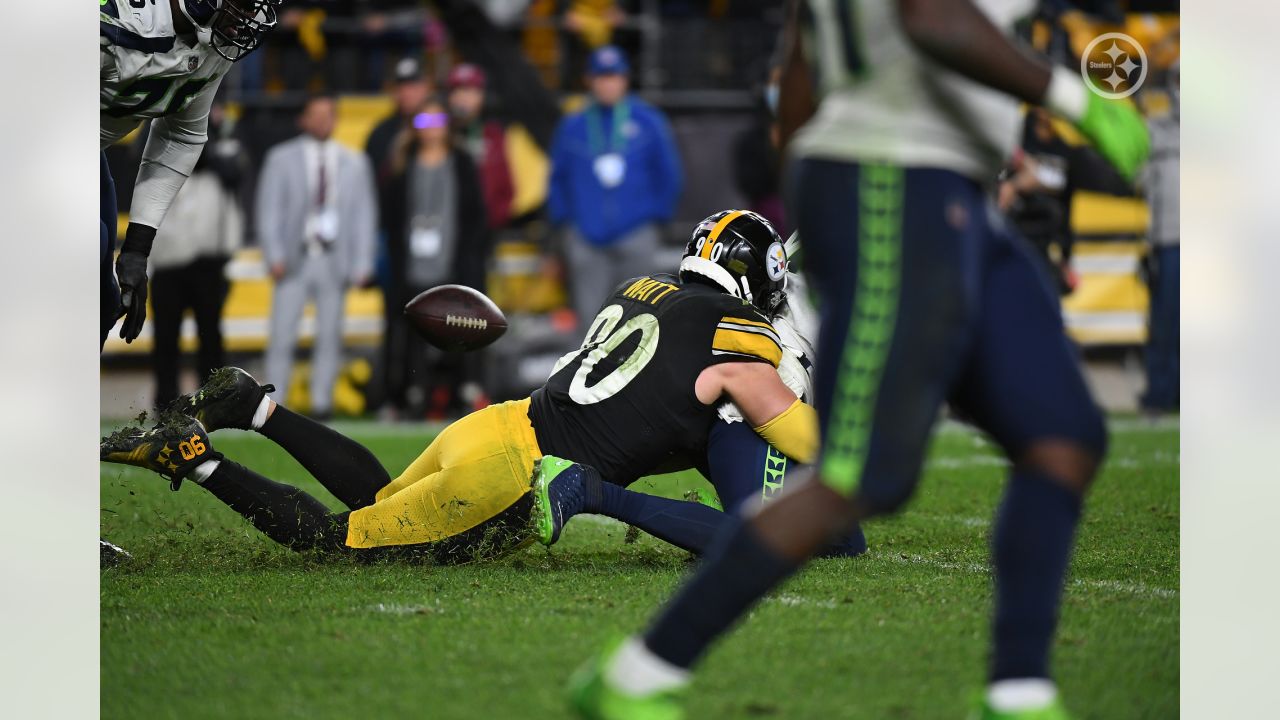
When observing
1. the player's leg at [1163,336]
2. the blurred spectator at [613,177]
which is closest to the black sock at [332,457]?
the blurred spectator at [613,177]

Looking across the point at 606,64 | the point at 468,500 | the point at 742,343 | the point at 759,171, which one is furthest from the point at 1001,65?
the point at 759,171

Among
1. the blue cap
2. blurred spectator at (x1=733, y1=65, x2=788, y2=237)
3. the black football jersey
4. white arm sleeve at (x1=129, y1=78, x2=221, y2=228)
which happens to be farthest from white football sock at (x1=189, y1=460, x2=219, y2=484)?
blurred spectator at (x1=733, y1=65, x2=788, y2=237)

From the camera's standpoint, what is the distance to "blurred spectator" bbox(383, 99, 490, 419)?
846cm

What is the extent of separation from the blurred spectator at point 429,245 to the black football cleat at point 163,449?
15.3 ft

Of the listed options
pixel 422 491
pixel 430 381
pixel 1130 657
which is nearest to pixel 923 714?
pixel 1130 657

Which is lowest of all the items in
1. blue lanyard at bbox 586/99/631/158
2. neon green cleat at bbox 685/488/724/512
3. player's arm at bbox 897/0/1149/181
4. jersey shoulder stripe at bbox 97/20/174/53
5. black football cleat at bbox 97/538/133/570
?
black football cleat at bbox 97/538/133/570

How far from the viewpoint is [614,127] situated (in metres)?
8.17

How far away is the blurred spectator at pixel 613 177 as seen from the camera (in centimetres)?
815

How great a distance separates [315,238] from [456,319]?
465cm

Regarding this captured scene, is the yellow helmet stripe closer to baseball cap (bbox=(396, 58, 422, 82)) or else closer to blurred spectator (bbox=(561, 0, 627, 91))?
baseball cap (bbox=(396, 58, 422, 82))

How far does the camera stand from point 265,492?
12.2 ft

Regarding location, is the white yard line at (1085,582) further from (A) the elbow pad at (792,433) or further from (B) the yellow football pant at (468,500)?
(B) the yellow football pant at (468,500)

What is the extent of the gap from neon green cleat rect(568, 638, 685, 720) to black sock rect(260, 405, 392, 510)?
1.87 metres
